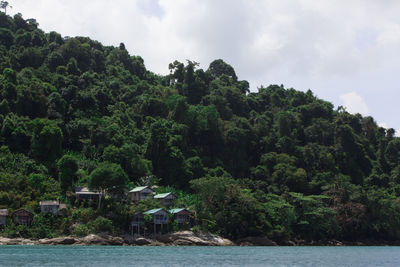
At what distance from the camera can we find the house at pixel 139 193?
5962 cm

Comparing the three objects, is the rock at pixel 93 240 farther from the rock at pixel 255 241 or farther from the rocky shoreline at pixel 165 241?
the rock at pixel 255 241

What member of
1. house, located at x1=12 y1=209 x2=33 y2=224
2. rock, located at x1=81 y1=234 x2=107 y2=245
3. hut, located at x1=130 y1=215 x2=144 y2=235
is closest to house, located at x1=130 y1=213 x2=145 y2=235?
hut, located at x1=130 y1=215 x2=144 y2=235

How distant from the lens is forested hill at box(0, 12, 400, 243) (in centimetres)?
5916

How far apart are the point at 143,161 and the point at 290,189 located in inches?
923

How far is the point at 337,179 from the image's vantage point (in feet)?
242

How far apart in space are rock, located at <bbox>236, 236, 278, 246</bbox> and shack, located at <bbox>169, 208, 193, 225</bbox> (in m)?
6.37

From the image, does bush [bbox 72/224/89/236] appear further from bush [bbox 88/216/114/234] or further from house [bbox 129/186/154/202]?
house [bbox 129/186/154/202]

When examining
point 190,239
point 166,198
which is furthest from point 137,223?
point 166,198

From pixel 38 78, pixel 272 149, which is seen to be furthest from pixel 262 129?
pixel 38 78

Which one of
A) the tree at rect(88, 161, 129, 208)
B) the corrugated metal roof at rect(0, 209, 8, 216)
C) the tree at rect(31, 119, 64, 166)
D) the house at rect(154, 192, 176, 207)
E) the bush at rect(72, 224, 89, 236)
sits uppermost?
the tree at rect(31, 119, 64, 166)

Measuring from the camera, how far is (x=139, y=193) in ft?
196

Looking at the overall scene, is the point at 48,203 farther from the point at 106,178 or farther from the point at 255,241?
the point at 255,241

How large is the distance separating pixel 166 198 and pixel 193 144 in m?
24.3

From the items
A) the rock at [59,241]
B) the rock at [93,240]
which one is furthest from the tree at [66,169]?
the rock at [93,240]
